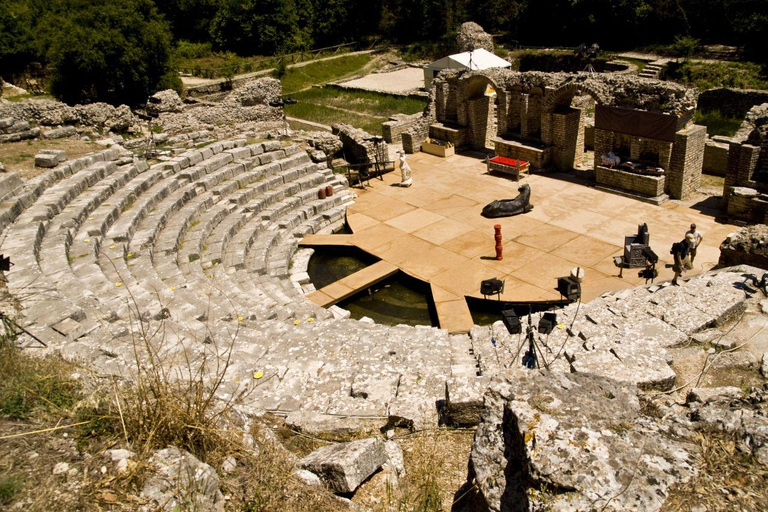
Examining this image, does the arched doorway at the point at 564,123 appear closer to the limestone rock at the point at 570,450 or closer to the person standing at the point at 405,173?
the person standing at the point at 405,173

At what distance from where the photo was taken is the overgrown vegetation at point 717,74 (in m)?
23.5

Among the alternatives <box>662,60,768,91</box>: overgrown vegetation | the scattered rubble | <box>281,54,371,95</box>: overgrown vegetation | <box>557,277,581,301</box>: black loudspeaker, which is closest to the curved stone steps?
<box>557,277,581,301</box>: black loudspeaker

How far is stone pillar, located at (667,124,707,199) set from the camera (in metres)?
14.7

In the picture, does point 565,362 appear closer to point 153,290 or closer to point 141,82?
point 153,290

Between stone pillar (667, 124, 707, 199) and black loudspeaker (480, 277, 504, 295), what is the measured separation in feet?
22.2

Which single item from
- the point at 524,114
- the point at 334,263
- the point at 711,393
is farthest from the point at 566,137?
the point at 711,393

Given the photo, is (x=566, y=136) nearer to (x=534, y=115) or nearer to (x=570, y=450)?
(x=534, y=115)

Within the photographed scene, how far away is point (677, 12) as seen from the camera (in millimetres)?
31844

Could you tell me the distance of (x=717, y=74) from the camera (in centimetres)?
2497

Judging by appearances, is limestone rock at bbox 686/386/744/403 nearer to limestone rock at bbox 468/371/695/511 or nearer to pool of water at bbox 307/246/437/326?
limestone rock at bbox 468/371/695/511

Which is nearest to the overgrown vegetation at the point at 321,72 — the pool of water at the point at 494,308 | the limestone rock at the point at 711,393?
the pool of water at the point at 494,308

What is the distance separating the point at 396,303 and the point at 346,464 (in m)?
7.26

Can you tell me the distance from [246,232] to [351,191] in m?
4.27

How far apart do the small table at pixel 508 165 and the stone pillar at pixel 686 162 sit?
394cm
